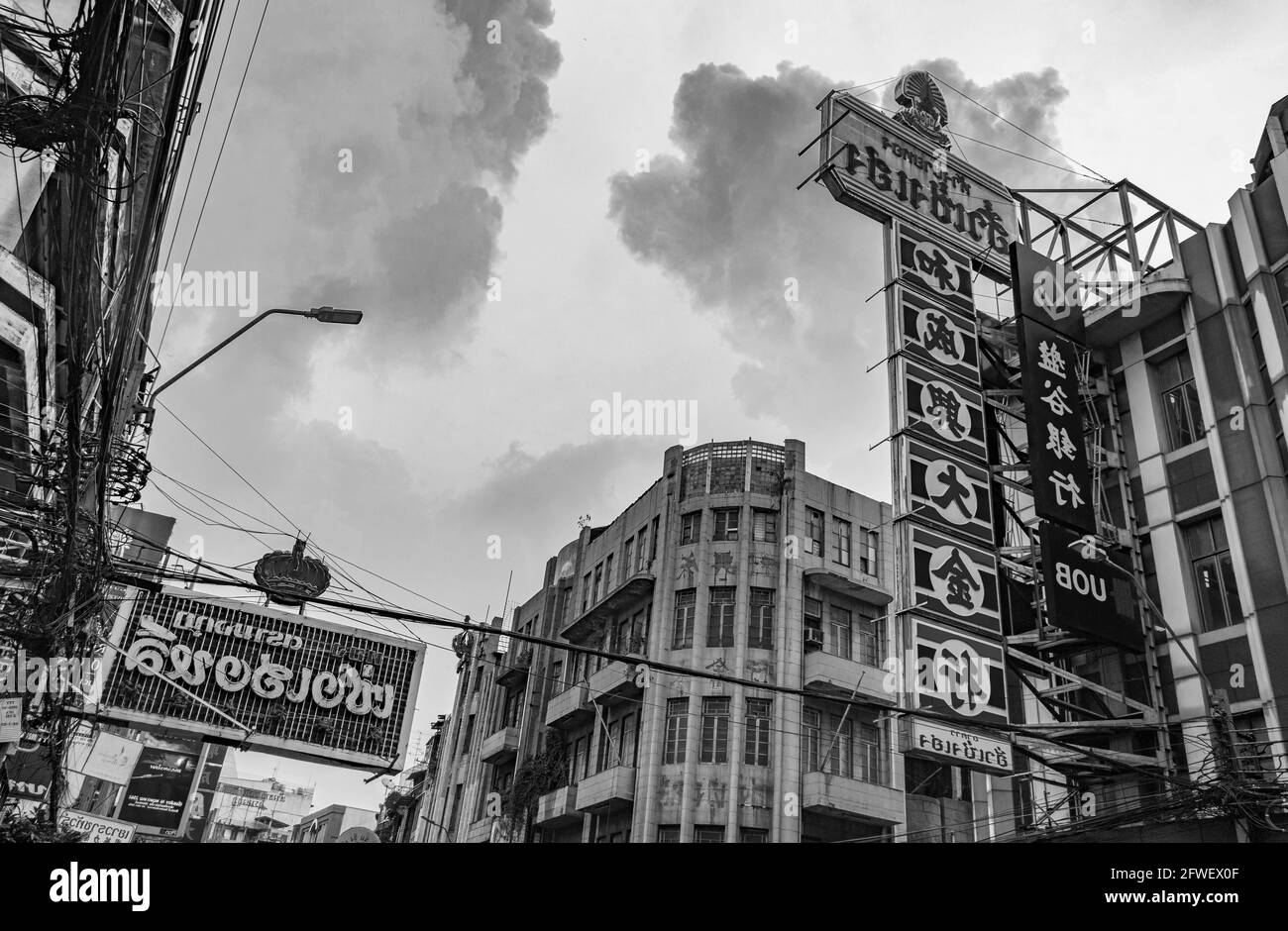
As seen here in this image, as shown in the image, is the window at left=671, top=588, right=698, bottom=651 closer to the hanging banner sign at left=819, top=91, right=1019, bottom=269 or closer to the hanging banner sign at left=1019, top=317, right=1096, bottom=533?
the hanging banner sign at left=819, top=91, right=1019, bottom=269

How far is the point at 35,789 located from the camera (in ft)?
80.9

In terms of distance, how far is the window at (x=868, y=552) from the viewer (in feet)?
137

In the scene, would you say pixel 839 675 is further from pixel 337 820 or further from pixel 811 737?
pixel 337 820

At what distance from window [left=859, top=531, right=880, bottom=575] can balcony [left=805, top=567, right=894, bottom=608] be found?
1.45ft

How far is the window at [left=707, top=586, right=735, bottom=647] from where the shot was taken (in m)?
38.6

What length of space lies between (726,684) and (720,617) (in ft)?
9.62

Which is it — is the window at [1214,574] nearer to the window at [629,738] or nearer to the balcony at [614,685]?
the balcony at [614,685]

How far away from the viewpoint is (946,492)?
18.9 meters

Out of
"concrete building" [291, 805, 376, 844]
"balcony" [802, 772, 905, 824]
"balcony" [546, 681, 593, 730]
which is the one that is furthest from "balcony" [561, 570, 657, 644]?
"concrete building" [291, 805, 376, 844]

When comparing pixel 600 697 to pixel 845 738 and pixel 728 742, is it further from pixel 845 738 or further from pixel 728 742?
pixel 845 738

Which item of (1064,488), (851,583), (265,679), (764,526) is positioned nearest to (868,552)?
(851,583)

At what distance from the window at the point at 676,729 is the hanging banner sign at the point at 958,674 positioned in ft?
68.6

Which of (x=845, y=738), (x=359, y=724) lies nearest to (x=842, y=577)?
(x=845, y=738)
